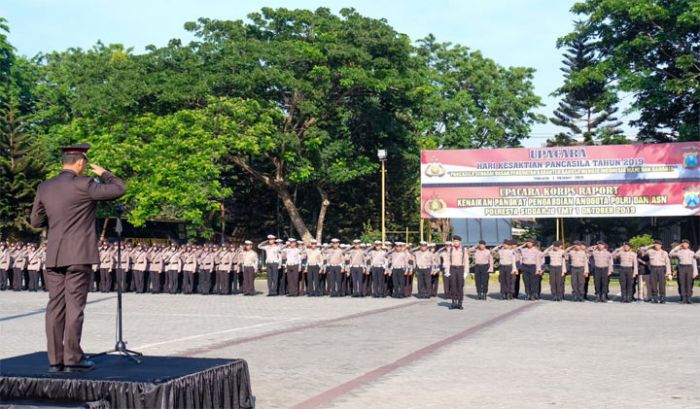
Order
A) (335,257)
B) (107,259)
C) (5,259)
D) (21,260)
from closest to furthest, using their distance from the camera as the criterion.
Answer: (335,257) → (107,259) → (21,260) → (5,259)

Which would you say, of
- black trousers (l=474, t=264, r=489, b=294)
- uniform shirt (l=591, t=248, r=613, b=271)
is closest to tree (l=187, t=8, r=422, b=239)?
black trousers (l=474, t=264, r=489, b=294)

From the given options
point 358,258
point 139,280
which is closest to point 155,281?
point 139,280

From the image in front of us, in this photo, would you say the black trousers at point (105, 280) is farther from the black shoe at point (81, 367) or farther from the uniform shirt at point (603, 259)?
the black shoe at point (81, 367)

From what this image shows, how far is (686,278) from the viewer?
74.5 feet

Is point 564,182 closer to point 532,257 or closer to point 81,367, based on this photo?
point 532,257

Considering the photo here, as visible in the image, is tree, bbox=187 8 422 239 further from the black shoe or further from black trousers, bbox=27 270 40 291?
the black shoe

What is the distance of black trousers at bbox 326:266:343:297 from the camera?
2612cm

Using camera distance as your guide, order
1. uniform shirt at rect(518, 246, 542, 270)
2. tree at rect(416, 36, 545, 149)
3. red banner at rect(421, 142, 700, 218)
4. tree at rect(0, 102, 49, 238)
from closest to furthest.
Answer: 1. uniform shirt at rect(518, 246, 542, 270)
2. red banner at rect(421, 142, 700, 218)
3. tree at rect(0, 102, 49, 238)
4. tree at rect(416, 36, 545, 149)

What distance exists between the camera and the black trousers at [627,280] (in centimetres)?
2308

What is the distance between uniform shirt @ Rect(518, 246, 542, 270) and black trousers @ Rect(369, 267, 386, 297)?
410cm

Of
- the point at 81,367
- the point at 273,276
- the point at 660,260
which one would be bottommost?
the point at 81,367

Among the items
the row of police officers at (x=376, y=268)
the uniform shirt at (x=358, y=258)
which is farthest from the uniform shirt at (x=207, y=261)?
the uniform shirt at (x=358, y=258)

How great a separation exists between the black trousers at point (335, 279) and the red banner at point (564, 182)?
4951 millimetres

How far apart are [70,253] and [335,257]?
19348mm
